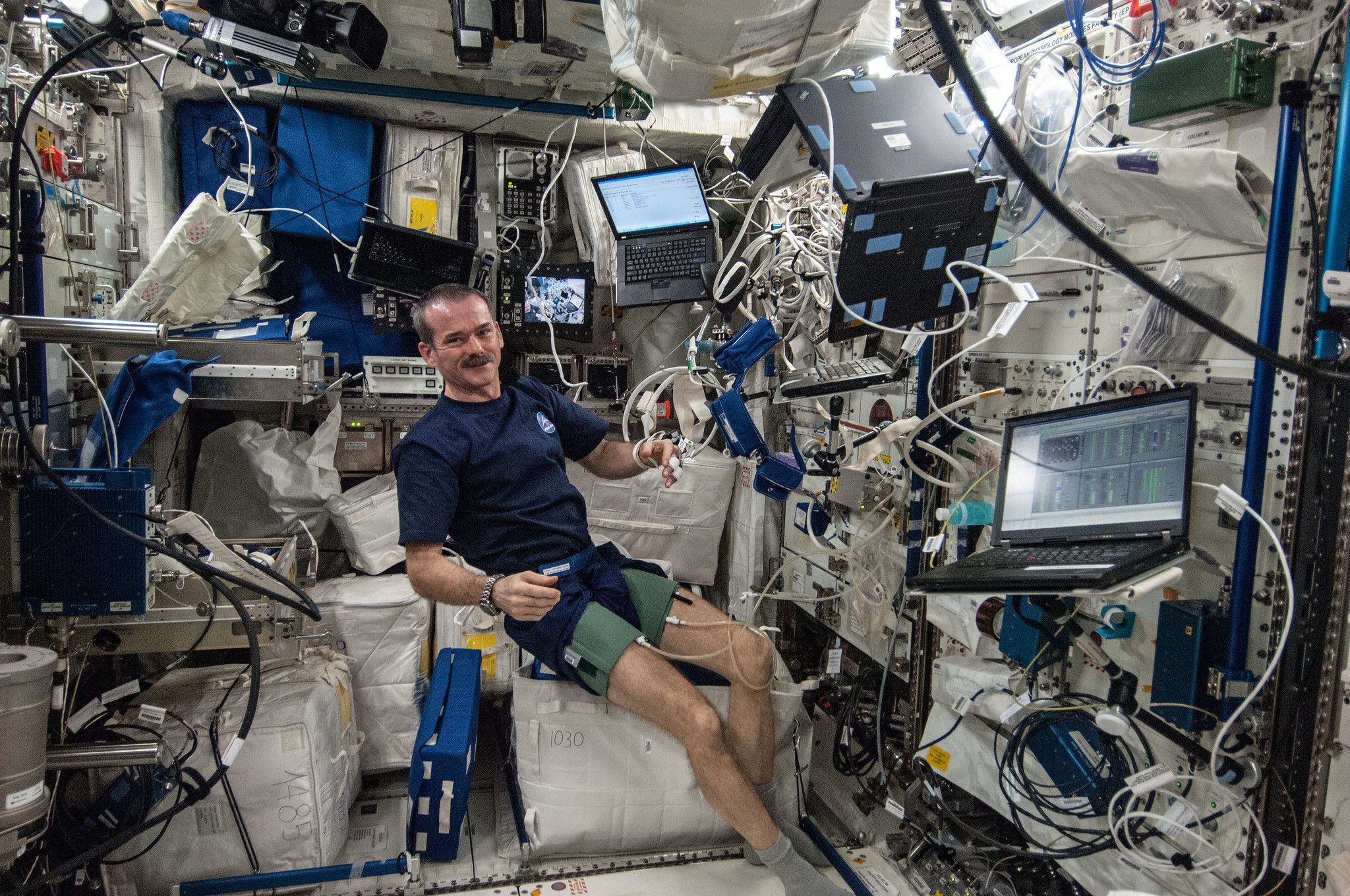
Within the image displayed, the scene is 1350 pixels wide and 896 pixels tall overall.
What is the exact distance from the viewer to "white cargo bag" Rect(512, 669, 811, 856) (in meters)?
2.22

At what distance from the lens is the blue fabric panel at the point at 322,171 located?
338 cm

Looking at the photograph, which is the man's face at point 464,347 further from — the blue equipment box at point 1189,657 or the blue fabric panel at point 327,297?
the blue equipment box at point 1189,657

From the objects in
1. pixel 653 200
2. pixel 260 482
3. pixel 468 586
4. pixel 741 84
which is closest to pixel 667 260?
pixel 653 200

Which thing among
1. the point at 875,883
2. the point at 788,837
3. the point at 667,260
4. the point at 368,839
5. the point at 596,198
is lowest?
the point at 368,839

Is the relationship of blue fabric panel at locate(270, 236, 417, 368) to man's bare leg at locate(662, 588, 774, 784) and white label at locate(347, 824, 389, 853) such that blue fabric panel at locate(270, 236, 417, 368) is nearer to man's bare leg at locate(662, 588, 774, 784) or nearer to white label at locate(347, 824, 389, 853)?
white label at locate(347, 824, 389, 853)

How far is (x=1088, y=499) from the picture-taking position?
163 cm

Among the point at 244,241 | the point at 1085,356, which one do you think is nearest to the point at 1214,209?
the point at 1085,356

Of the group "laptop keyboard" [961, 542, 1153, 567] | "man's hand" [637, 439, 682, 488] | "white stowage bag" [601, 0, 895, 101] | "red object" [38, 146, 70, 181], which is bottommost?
"laptop keyboard" [961, 542, 1153, 567]

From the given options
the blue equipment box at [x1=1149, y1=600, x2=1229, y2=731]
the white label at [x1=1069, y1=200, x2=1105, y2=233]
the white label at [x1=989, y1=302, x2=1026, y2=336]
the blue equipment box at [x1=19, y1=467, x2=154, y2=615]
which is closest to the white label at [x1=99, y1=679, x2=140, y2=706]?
the blue equipment box at [x1=19, y1=467, x2=154, y2=615]

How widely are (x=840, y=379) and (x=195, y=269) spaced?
2369 millimetres

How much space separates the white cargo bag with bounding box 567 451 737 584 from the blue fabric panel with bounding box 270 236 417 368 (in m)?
1.16

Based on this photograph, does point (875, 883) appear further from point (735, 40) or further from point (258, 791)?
point (735, 40)

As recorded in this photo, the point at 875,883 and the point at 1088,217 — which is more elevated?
the point at 1088,217

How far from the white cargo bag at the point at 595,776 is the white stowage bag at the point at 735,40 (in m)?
1.64
